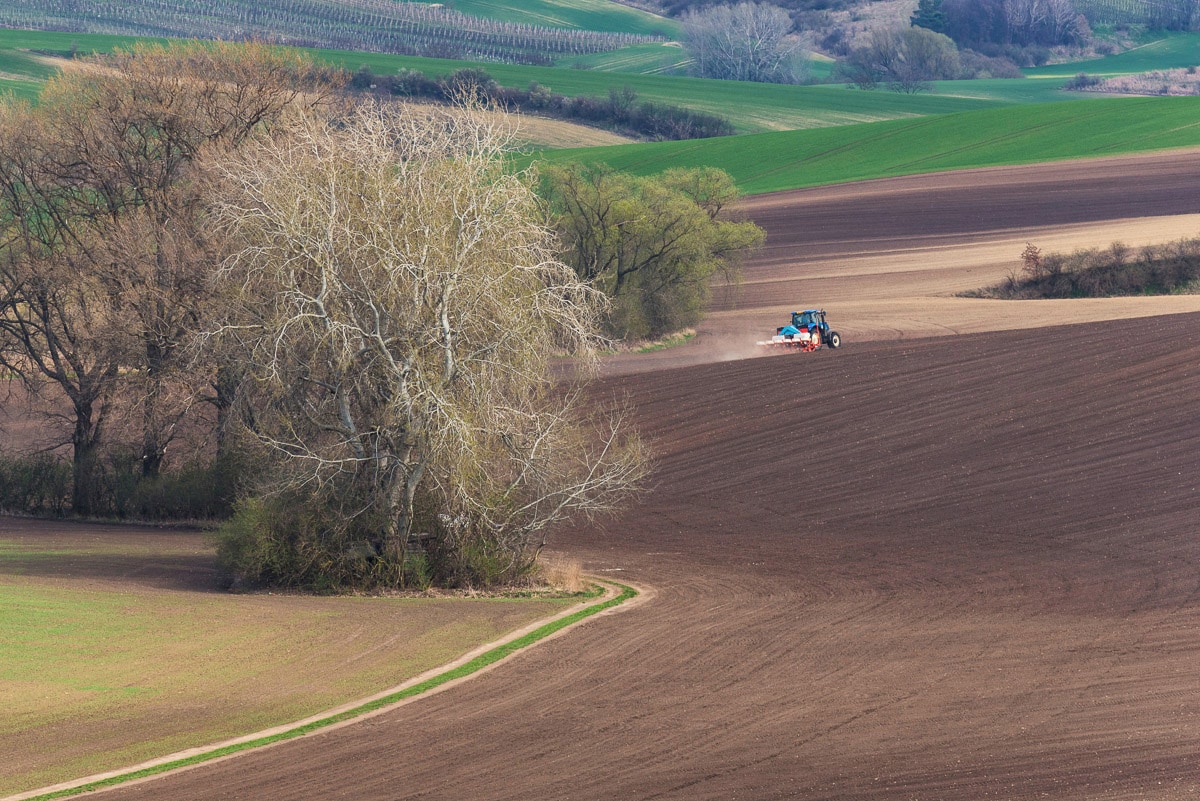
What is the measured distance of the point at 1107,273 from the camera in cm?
7081

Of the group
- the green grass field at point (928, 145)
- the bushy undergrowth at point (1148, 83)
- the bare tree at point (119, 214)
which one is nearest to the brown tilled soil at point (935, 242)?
the green grass field at point (928, 145)

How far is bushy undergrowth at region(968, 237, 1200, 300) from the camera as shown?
227 ft

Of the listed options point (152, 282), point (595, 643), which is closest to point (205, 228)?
point (152, 282)

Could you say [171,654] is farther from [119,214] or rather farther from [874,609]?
[119,214]

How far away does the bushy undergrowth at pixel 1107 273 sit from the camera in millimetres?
69250

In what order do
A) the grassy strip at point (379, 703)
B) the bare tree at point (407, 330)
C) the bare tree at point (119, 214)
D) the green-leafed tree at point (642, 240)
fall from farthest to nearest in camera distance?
1. the green-leafed tree at point (642, 240)
2. the bare tree at point (119, 214)
3. the bare tree at point (407, 330)
4. the grassy strip at point (379, 703)

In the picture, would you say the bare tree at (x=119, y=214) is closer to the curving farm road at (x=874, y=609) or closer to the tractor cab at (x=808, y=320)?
the curving farm road at (x=874, y=609)

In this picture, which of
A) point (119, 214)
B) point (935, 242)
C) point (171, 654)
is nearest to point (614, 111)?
point (935, 242)

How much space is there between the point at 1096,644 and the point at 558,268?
47.1ft

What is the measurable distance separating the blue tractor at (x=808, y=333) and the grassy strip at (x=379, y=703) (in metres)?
30.7

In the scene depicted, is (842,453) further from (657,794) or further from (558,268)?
(657,794)

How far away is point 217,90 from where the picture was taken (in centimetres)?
4412

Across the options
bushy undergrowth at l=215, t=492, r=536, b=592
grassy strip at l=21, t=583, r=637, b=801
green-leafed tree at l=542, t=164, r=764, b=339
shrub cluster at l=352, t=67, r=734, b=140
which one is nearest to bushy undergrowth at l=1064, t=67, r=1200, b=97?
shrub cluster at l=352, t=67, r=734, b=140

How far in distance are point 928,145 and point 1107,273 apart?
49062mm
